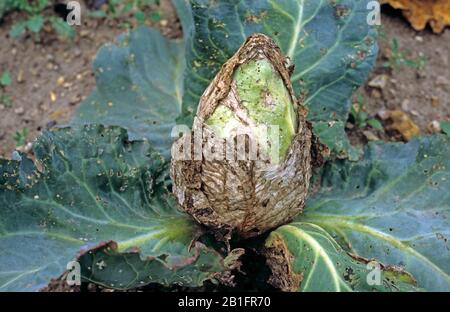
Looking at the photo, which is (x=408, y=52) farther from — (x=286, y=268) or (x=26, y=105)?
(x=26, y=105)

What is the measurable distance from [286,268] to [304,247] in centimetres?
10

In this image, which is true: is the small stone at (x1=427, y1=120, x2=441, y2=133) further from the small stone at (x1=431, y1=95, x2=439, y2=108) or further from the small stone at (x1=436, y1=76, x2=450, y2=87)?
the small stone at (x1=436, y1=76, x2=450, y2=87)

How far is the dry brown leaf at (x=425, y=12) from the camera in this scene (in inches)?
142

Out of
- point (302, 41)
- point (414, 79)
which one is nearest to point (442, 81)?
point (414, 79)

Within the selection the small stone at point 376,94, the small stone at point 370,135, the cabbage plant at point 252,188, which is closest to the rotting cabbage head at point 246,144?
the cabbage plant at point 252,188

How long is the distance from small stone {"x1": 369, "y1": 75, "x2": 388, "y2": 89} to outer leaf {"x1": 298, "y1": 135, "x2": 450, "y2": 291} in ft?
3.28

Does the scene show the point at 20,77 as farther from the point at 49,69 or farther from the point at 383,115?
the point at 383,115

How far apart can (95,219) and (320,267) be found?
2.54 feet

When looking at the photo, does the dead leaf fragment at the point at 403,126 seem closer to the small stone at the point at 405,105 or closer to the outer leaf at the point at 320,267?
the small stone at the point at 405,105

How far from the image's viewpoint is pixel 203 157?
204cm

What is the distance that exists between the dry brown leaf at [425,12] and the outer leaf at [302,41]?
1272 mm

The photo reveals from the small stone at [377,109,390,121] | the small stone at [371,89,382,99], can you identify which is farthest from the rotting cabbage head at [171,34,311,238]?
the small stone at [371,89,382,99]

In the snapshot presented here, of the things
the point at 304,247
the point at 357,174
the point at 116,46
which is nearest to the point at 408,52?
the point at 357,174

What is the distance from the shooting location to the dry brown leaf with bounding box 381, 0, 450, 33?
3.60m
